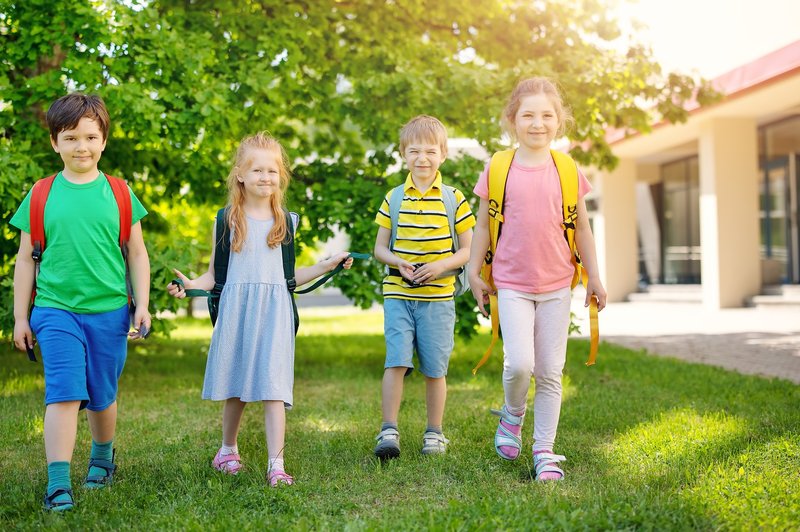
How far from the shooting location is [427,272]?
3855mm

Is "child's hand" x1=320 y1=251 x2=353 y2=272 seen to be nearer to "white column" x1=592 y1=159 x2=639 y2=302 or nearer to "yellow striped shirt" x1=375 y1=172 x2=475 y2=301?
"yellow striped shirt" x1=375 y1=172 x2=475 y2=301

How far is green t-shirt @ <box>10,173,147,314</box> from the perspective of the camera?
3293 millimetres

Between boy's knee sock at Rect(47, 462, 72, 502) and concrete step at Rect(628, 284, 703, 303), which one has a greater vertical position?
boy's knee sock at Rect(47, 462, 72, 502)

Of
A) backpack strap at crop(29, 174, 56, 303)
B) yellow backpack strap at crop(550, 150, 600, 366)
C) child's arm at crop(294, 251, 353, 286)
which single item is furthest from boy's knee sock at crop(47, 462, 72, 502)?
yellow backpack strap at crop(550, 150, 600, 366)

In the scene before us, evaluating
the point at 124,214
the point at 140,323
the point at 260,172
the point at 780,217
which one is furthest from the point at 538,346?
the point at 780,217

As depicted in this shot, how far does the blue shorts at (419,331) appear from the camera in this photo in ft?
13.1

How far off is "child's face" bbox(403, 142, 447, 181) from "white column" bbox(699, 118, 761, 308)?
39.8 ft

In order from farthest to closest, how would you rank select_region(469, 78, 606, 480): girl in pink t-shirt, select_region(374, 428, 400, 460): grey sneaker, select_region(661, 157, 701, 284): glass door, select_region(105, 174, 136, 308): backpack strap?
select_region(661, 157, 701, 284): glass door < select_region(374, 428, 400, 460): grey sneaker < select_region(469, 78, 606, 480): girl in pink t-shirt < select_region(105, 174, 136, 308): backpack strap

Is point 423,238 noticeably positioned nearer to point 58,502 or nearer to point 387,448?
point 387,448

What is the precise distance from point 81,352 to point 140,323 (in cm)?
26

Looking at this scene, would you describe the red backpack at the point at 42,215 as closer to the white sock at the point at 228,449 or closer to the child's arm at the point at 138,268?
the child's arm at the point at 138,268

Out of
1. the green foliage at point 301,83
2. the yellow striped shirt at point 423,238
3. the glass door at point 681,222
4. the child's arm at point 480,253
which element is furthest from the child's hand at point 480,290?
the glass door at point 681,222

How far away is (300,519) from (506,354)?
3.87 feet

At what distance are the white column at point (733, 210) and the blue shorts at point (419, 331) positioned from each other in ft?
39.9
